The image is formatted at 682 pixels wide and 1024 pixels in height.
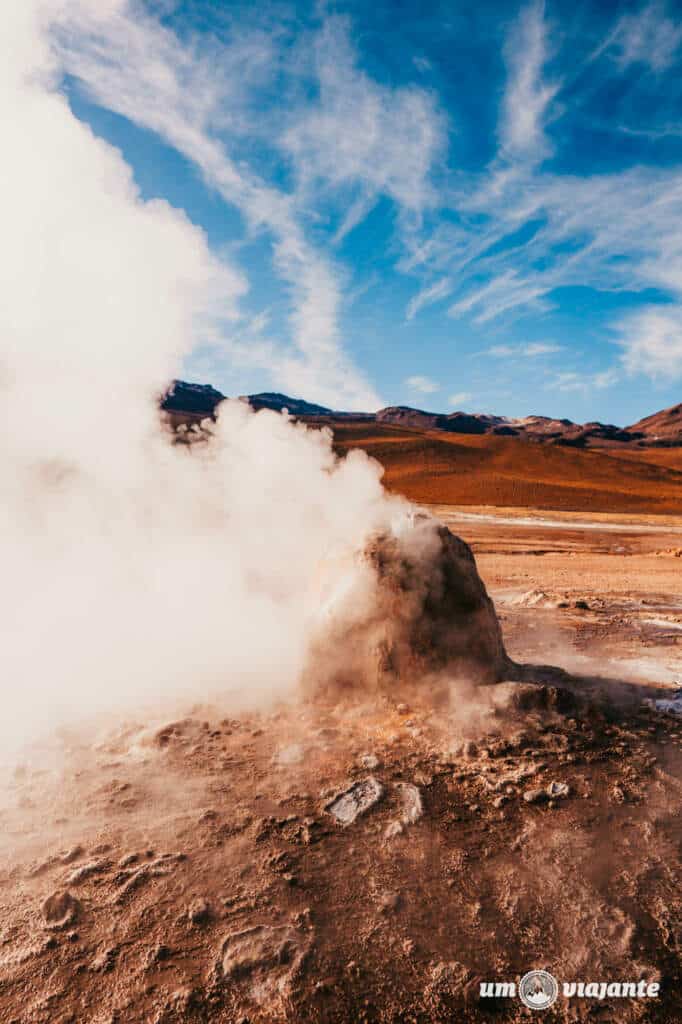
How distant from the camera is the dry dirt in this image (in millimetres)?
2824

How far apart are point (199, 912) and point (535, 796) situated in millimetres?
2631

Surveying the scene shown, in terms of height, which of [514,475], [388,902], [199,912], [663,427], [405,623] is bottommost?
[388,902]

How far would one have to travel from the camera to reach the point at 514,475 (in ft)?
179

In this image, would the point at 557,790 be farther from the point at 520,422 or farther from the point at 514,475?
the point at 520,422

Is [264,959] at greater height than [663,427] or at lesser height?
lesser

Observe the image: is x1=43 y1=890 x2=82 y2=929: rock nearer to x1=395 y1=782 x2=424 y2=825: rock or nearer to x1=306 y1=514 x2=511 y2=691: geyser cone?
x1=395 y1=782 x2=424 y2=825: rock

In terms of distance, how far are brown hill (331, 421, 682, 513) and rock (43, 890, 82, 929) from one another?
123 feet

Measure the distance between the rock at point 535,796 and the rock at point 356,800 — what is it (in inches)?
45.2

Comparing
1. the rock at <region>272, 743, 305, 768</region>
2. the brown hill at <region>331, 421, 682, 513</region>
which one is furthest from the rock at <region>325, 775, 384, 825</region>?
the brown hill at <region>331, 421, 682, 513</region>

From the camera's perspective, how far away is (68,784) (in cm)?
449

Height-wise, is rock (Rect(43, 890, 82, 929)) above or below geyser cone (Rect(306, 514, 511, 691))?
below

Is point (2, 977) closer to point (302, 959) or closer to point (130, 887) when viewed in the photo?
point (130, 887)

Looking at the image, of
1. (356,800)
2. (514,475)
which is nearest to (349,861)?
(356,800)

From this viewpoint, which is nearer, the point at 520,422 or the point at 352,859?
the point at 352,859
